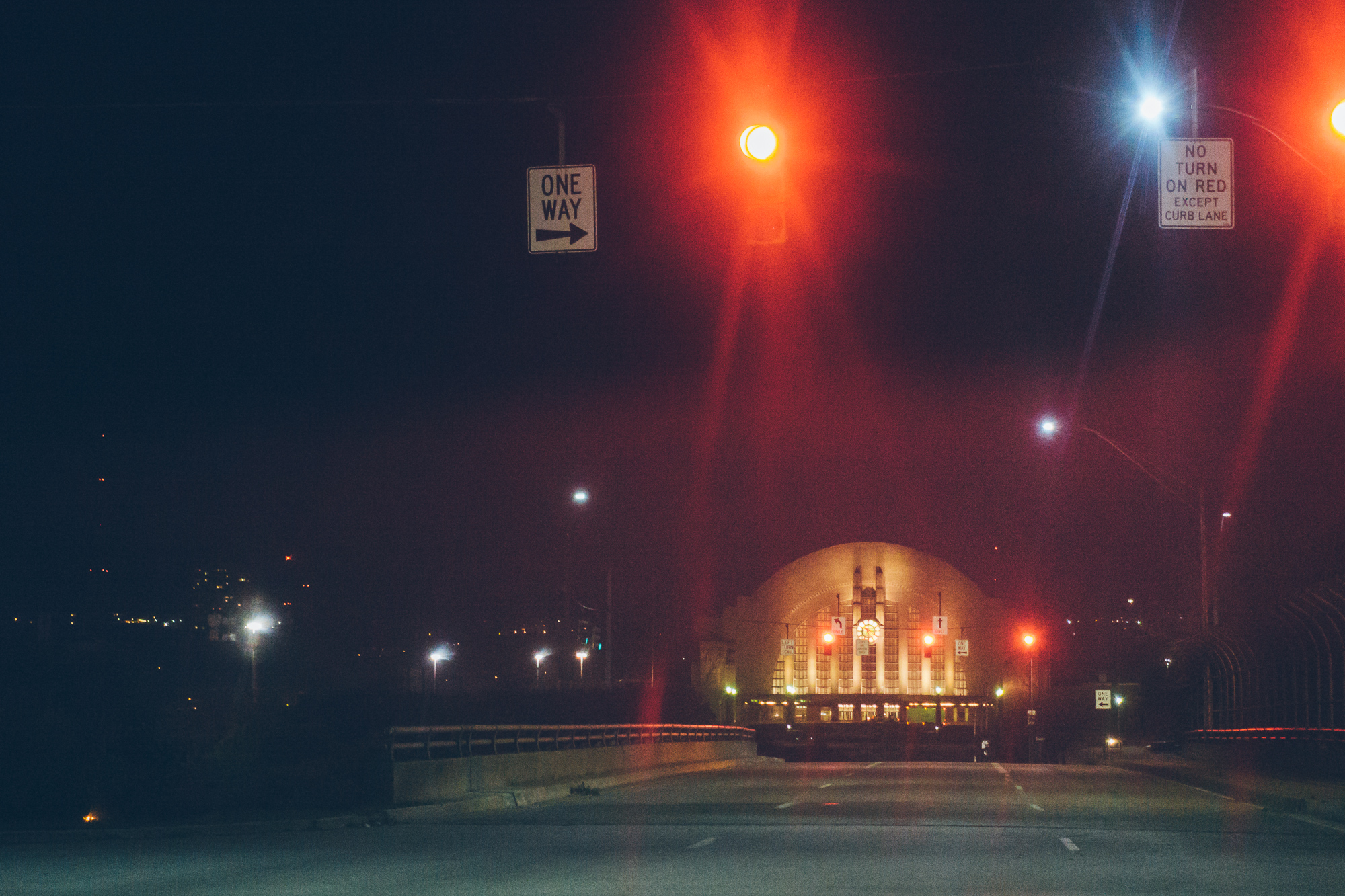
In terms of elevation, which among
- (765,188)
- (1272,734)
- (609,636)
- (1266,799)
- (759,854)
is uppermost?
(765,188)

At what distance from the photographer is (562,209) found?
47.2 feet

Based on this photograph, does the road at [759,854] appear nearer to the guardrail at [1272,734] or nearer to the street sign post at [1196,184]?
the guardrail at [1272,734]

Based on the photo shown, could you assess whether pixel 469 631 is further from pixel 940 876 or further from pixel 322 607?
pixel 940 876

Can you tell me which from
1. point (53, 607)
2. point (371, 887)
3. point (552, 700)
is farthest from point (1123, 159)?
point (53, 607)

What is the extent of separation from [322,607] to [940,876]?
6138 centimetres

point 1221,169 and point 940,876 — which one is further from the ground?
point 1221,169

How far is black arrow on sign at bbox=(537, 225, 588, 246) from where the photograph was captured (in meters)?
14.2

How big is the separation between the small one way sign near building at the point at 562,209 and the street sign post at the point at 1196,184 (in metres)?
5.76

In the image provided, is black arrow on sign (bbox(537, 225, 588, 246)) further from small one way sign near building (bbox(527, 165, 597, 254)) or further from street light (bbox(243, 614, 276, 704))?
street light (bbox(243, 614, 276, 704))

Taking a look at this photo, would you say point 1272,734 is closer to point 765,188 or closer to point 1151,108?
point 1151,108

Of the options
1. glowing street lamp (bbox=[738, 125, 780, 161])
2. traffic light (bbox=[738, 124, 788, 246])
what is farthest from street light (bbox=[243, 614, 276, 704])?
glowing street lamp (bbox=[738, 125, 780, 161])

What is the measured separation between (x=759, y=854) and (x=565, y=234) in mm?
6775

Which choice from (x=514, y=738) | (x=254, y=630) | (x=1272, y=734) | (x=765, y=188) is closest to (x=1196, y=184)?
(x=765, y=188)

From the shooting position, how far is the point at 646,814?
874 inches
